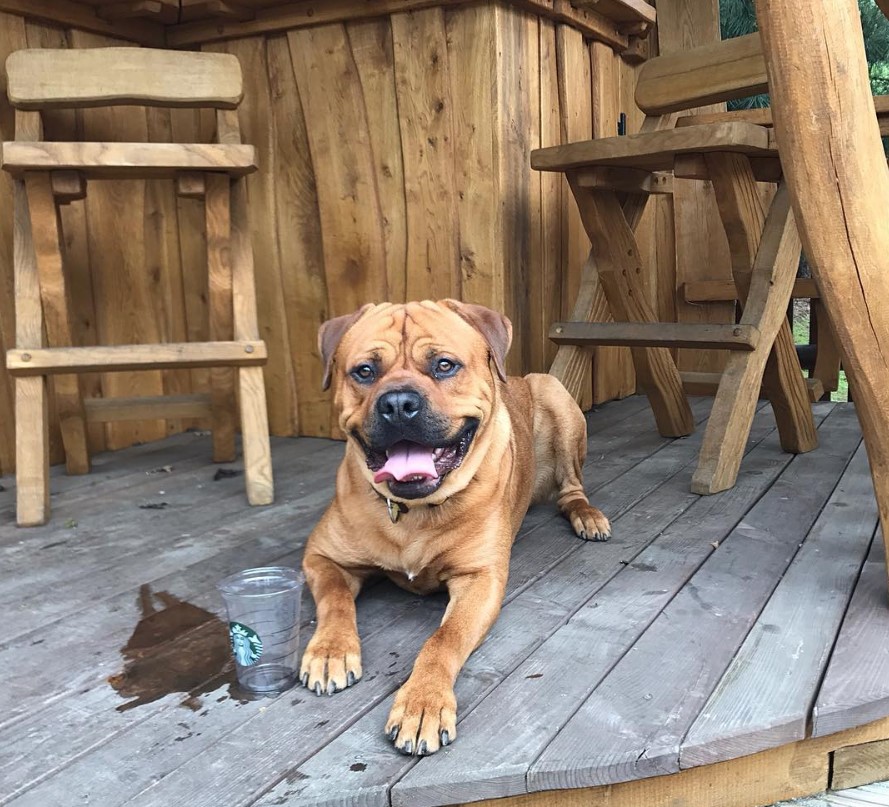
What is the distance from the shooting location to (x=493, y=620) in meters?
1.87

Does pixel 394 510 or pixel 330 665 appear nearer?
pixel 330 665

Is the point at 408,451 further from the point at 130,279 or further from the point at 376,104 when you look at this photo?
the point at 130,279

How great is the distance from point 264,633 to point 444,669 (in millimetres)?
362

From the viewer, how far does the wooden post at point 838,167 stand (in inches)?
63.9

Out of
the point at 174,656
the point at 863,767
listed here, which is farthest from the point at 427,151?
the point at 863,767

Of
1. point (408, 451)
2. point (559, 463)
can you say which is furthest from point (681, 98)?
point (408, 451)

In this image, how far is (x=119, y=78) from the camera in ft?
9.71

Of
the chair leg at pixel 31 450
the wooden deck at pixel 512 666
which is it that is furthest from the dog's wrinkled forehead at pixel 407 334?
the chair leg at pixel 31 450

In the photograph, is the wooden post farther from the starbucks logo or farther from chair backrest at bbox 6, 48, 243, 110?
chair backrest at bbox 6, 48, 243, 110

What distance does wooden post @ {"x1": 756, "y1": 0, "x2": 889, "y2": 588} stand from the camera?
1.62m

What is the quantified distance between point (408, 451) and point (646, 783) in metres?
0.86

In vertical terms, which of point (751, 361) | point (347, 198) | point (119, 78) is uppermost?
point (119, 78)

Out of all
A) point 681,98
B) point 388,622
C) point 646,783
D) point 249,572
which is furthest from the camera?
point 681,98

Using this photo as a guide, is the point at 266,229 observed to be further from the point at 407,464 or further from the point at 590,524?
the point at 407,464
